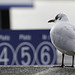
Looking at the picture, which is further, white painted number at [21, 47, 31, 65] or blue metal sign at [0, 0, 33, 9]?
blue metal sign at [0, 0, 33, 9]

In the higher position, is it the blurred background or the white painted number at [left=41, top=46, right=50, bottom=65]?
the blurred background

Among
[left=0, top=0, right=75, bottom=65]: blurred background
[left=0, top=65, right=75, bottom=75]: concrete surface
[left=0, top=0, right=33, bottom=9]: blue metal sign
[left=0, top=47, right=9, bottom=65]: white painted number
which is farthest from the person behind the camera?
[left=0, top=0, right=75, bottom=65]: blurred background

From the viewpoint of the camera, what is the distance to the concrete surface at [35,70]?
13.4 ft

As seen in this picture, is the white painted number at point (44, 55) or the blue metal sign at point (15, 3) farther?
the blue metal sign at point (15, 3)

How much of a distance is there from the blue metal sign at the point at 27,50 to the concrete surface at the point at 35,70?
8.21 feet

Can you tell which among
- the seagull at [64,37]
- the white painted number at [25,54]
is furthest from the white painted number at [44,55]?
the seagull at [64,37]

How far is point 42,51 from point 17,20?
1169cm

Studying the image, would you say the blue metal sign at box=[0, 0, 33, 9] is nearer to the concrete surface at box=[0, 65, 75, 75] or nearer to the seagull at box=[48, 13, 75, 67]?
the concrete surface at box=[0, 65, 75, 75]

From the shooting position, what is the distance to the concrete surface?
4078 mm

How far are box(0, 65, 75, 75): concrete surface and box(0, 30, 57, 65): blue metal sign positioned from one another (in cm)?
250

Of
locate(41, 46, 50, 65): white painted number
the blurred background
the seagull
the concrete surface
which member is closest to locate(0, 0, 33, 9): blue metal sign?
the blurred background

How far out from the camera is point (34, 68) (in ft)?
14.2

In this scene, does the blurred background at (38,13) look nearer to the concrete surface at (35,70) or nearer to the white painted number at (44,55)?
the white painted number at (44,55)

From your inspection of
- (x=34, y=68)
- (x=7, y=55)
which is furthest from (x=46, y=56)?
(x=34, y=68)
